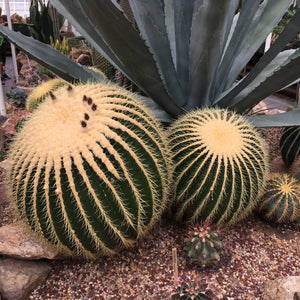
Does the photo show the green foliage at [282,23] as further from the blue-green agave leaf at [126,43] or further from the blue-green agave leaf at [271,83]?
the blue-green agave leaf at [126,43]

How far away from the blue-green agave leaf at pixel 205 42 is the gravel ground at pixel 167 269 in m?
0.91

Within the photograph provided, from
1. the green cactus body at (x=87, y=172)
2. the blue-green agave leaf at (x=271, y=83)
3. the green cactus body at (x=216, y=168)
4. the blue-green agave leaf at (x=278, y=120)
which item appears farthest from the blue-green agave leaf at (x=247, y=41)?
the green cactus body at (x=87, y=172)

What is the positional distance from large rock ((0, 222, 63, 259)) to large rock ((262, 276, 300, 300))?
3.38 ft

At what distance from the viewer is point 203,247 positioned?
5.43ft

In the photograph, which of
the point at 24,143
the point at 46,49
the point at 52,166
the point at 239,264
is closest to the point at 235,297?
the point at 239,264

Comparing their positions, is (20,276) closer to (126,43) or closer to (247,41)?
(126,43)

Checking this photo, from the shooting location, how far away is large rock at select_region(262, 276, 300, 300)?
1.41m

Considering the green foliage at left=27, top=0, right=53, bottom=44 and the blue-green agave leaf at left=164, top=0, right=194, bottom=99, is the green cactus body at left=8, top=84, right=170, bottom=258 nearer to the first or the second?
the blue-green agave leaf at left=164, top=0, right=194, bottom=99

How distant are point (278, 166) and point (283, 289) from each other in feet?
4.56

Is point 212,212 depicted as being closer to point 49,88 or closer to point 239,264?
point 239,264

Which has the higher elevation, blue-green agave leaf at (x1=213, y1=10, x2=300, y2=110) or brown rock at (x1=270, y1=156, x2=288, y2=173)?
blue-green agave leaf at (x1=213, y1=10, x2=300, y2=110)

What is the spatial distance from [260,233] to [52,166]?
130 cm

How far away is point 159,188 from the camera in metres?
1.64

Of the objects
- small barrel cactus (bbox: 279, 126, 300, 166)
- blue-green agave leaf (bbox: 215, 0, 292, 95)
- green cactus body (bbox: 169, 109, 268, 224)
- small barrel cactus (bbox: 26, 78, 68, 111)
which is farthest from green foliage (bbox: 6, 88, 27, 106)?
small barrel cactus (bbox: 279, 126, 300, 166)
